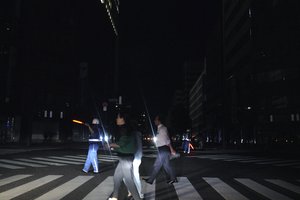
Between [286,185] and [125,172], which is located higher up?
[125,172]

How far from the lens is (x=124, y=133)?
5707 mm

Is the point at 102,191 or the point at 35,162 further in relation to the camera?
the point at 35,162

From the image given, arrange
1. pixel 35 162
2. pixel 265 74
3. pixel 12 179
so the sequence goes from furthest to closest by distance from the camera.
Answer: pixel 265 74, pixel 35 162, pixel 12 179

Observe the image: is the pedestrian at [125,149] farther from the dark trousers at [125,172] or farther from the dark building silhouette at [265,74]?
the dark building silhouette at [265,74]

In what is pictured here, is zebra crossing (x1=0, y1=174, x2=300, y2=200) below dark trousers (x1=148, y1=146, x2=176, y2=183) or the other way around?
below

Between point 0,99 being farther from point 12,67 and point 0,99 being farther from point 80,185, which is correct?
point 80,185

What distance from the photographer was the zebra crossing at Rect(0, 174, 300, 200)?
6.90 meters

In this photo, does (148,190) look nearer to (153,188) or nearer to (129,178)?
(153,188)

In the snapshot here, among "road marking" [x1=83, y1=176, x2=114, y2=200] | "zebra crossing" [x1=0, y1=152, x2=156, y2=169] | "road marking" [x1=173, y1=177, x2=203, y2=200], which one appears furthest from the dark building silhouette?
"road marking" [x1=83, y1=176, x2=114, y2=200]

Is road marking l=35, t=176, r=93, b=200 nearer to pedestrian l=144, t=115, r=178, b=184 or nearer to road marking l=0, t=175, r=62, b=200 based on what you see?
road marking l=0, t=175, r=62, b=200

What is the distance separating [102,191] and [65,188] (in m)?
1.02

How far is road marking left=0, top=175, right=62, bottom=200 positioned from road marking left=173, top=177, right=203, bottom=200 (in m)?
3.45

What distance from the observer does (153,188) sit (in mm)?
7938

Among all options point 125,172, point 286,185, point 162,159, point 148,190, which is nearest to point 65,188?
point 148,190
